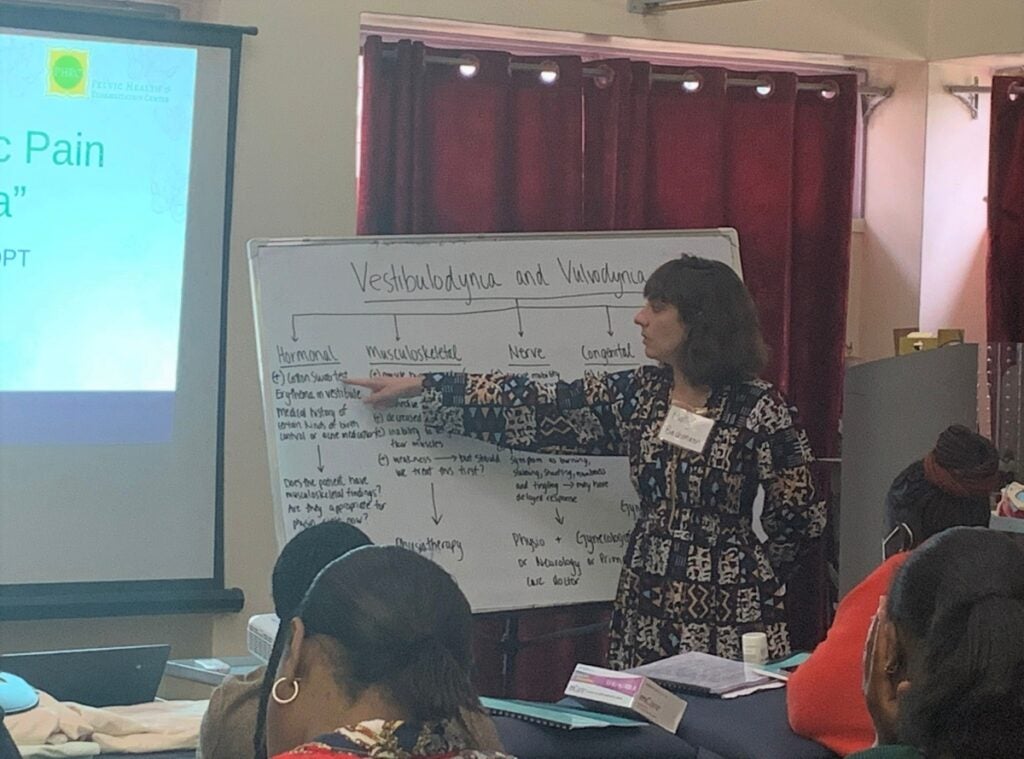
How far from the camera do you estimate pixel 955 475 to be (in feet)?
7.11

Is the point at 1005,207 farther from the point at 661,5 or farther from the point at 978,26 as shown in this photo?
the point at 661,5

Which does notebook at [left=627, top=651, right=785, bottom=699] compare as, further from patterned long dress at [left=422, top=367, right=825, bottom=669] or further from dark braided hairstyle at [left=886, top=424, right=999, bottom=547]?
patterned long dress at [left=422, top=367, right=825, bottom=669]

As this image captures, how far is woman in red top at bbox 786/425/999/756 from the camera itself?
Result: 1.86 metres

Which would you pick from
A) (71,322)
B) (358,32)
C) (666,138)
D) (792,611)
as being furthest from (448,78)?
(792,611)

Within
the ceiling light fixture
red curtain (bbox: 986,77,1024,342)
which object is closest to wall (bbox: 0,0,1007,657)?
the ceiling light fixture

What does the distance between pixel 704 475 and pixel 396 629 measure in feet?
5.38

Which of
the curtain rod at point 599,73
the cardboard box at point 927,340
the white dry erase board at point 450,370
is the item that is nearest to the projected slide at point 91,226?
the white dry erase board at point 450,370

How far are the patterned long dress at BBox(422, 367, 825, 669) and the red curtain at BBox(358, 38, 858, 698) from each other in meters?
0.99

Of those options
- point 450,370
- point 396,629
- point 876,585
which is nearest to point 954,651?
point 396,629

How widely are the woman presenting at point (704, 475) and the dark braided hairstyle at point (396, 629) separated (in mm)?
1585

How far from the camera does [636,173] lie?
3.98m

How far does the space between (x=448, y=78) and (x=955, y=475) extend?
2168 millimetres

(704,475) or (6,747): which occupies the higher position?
(704,475)

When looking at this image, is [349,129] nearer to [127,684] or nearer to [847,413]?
[847,413]
